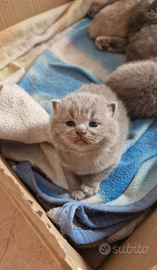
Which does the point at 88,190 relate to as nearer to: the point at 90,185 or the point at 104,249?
the point at 90,185

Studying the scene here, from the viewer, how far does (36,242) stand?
69 centimetres

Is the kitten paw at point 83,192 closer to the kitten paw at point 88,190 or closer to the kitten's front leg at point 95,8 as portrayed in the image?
the kitten paw at point 88,190

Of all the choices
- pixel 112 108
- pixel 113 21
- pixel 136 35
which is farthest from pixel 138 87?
pixel 113 21

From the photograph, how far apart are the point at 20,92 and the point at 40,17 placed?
2.67 ft

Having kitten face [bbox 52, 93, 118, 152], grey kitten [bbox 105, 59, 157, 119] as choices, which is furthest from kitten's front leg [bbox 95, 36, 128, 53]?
kitten face [bbox 52, 93, 118, 152]

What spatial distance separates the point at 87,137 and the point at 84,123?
0.07 meters

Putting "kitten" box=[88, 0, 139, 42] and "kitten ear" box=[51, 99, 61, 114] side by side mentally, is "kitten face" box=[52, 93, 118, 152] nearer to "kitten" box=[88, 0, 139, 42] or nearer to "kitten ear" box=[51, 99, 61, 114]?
"kitten ear" box=[51, 99, 61, 114]

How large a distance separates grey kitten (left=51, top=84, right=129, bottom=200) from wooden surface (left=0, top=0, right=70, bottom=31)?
3.33 feet

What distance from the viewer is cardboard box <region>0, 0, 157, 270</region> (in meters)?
0.66

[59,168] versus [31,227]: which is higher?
[31,227]

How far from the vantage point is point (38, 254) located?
0.68 m

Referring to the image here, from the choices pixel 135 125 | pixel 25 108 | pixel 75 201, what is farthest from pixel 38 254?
pixel 135 125

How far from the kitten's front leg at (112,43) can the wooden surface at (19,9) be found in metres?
0.54

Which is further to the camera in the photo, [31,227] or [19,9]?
[19,9]
